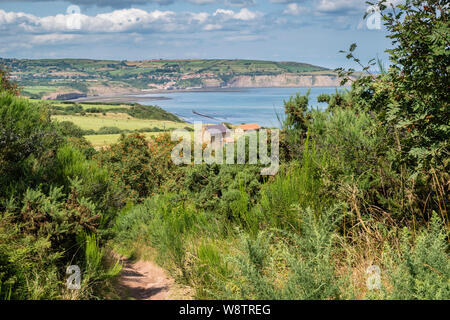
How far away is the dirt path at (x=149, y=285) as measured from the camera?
4544mm

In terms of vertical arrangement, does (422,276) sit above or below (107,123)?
above

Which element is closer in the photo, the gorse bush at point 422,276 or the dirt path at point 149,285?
the gorse bush at point 422,276

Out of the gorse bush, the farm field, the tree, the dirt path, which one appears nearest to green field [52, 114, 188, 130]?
the farm field

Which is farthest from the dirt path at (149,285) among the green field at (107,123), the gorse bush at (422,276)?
the green field at (107,123)

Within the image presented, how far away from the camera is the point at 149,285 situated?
5543mm

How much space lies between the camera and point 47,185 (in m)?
4.78

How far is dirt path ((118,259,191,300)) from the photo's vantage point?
4.54 m

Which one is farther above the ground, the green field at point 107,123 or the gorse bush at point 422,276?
the gorse bush at point 422,276

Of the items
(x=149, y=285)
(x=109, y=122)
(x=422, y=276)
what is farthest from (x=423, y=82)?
(x=109, y=122)

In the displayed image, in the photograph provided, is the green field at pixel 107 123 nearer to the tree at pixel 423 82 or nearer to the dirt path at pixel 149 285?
the dirt path at pixel 149 285

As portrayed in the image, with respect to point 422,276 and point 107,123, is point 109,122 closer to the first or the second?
point 107,123
